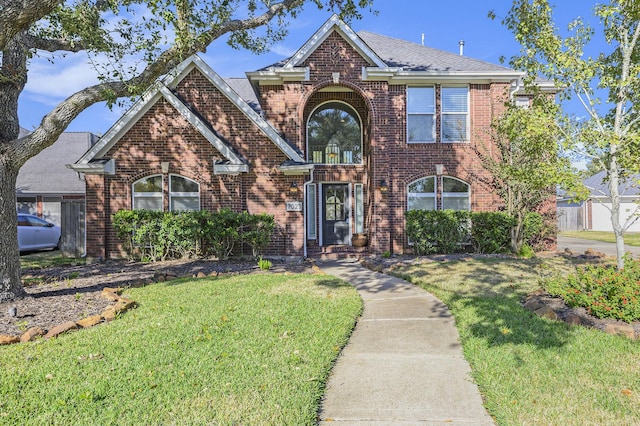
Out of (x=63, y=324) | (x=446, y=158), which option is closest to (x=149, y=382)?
(x=63, y=324)

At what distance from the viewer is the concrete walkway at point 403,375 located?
10.0ft

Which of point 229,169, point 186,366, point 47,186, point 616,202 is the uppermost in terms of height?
point 47,186

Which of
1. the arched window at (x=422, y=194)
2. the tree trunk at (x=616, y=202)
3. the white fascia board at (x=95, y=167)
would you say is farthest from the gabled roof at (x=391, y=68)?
the tree trunk at (x=616, y=202)

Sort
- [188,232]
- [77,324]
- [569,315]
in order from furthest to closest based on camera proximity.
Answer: [188,232] → [569,315] → [77,324]

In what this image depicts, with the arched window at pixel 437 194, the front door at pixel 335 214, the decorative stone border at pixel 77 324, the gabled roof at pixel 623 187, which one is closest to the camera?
the decorative stone border at pixel 77 324

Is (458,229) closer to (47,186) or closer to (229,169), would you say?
(229,169)

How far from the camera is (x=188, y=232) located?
10.7 m

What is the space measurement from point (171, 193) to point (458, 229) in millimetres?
9029

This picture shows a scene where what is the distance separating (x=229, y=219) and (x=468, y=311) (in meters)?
7.16

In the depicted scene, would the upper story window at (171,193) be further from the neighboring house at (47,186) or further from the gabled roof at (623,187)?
the neighboring house at (47,186)

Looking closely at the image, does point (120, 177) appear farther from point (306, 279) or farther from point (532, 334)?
point (532, 334)

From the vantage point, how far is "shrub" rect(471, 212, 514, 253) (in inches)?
483

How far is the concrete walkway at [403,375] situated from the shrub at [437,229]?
633 cm

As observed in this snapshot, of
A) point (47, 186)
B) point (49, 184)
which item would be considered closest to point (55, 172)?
point (49, 184)
